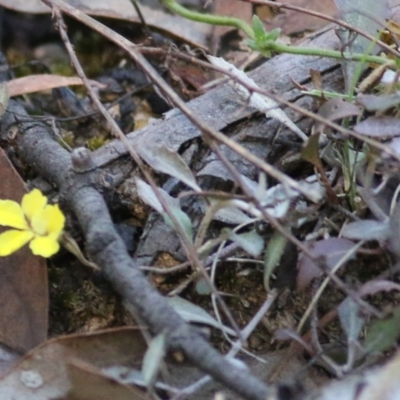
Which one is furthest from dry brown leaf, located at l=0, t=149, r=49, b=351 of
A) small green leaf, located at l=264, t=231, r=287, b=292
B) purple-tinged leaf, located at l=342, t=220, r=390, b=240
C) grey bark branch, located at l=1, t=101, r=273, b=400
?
purple-tinged leaf, located at l=342, t=220, r=390, b=240

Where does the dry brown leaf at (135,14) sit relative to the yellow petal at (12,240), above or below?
above

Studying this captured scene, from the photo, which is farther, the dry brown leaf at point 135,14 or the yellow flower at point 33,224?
the dry brown leaf at point 135,14

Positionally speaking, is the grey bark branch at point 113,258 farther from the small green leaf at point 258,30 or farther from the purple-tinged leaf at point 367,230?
the small green leaf at point 258,30

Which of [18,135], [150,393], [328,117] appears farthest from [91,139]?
[150,393]

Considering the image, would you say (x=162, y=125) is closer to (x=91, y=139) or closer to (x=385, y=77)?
(x=91, y=139)

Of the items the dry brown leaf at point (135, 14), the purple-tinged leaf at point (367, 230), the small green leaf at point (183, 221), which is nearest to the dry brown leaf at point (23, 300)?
the small green leaf at point (183, 221)

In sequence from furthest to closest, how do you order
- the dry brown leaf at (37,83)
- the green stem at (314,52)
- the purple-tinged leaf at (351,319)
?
the dry brown leaf at (37,83), the green stem at (314,52), the purple-tinged leaf at (351,319)

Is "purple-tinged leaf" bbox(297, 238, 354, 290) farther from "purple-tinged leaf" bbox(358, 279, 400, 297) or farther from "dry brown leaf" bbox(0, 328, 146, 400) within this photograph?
"dry brown leaf" bbox(0, 328, 146, 400)
